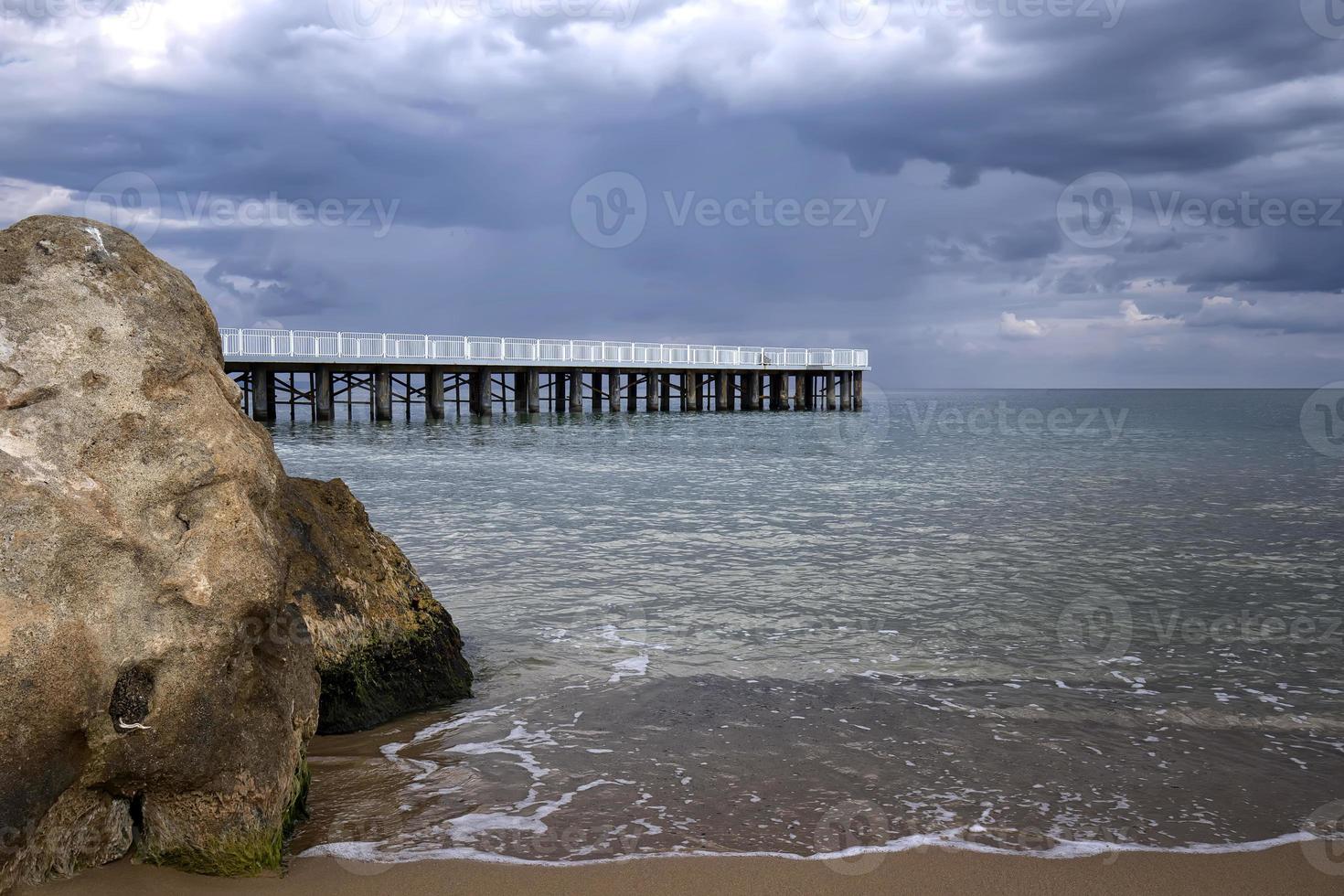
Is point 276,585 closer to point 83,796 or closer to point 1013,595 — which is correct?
point 83,796

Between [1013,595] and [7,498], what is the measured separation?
8.71 m

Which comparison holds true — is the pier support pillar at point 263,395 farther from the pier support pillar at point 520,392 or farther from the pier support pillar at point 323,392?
the pier support pillar at point 520,392

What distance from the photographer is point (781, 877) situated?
4.01 meters

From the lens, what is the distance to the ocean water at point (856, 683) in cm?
464

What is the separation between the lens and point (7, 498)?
11.4 ft

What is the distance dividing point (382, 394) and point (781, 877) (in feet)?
142

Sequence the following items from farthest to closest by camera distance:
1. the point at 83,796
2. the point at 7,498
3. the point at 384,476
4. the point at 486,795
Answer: the point at 384,476
the point at 486,795
the point at 83,796
the point at 7,498

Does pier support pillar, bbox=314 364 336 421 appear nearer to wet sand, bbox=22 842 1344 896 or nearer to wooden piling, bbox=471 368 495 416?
wooden piling, bbox=471 368 495 416

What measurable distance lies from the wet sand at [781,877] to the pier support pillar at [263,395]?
40.0m

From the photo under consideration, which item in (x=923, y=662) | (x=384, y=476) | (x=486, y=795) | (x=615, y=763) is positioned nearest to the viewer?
(x=486, y=795)

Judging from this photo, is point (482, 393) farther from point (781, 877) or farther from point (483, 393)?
point (781, 877)

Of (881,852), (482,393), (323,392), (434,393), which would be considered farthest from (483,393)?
(881,852)

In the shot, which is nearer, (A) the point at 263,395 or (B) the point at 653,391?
(A) the point at 263,395

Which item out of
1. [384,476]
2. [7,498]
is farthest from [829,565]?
[384,476]
